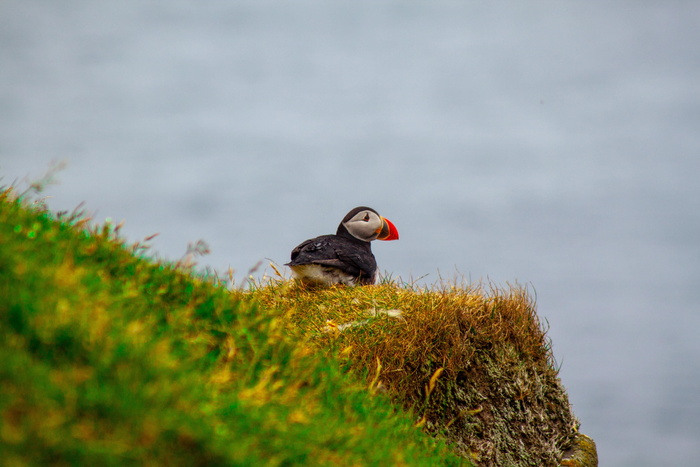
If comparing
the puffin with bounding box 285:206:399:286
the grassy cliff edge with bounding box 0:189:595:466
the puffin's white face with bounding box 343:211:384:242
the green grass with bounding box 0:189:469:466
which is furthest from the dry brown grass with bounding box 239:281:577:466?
the puffin's white face with bounding box 343:211:384:242

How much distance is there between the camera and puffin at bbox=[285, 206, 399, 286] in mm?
9391

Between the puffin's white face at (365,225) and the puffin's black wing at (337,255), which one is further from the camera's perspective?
the puffin's white face at (365,225)

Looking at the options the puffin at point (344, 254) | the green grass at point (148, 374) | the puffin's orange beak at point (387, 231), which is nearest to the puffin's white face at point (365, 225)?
the puffin at point (344, 254)

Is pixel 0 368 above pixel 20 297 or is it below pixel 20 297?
below

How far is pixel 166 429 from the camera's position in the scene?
309 centimetres

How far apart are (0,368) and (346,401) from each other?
2.92 meters

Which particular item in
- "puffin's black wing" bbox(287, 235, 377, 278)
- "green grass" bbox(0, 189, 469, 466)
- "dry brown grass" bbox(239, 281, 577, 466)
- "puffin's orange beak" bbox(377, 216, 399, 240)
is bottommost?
"green grass" bbox(0, 189, 469, 466)

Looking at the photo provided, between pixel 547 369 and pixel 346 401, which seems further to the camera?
pixel 547 369

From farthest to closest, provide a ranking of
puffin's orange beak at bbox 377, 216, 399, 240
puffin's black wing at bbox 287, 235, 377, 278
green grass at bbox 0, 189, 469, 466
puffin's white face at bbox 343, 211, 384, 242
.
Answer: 1. puffin's orange beak at bbox 377, 216, 399, 240
2. puffin's white face at bbox 343, 211, 384, 242
3. puffin's black wing at bbox 287, 235, 377, 278
4. green grass at bbox 0, 189, 469, 466

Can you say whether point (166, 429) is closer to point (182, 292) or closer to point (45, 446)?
point (45, 446)

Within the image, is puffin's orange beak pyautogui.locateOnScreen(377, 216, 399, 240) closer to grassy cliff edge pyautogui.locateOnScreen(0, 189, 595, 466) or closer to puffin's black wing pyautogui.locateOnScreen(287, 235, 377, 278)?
puffin's black wing pyautogui.locateOnScreen(287, 235, 377, 278)

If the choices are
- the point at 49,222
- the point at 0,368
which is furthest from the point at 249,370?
the point at 49,222

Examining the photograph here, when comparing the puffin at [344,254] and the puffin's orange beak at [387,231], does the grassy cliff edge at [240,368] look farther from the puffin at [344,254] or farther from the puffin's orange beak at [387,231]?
the puffin's orange beak at [387,231]

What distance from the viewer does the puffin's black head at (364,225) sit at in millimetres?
10156
